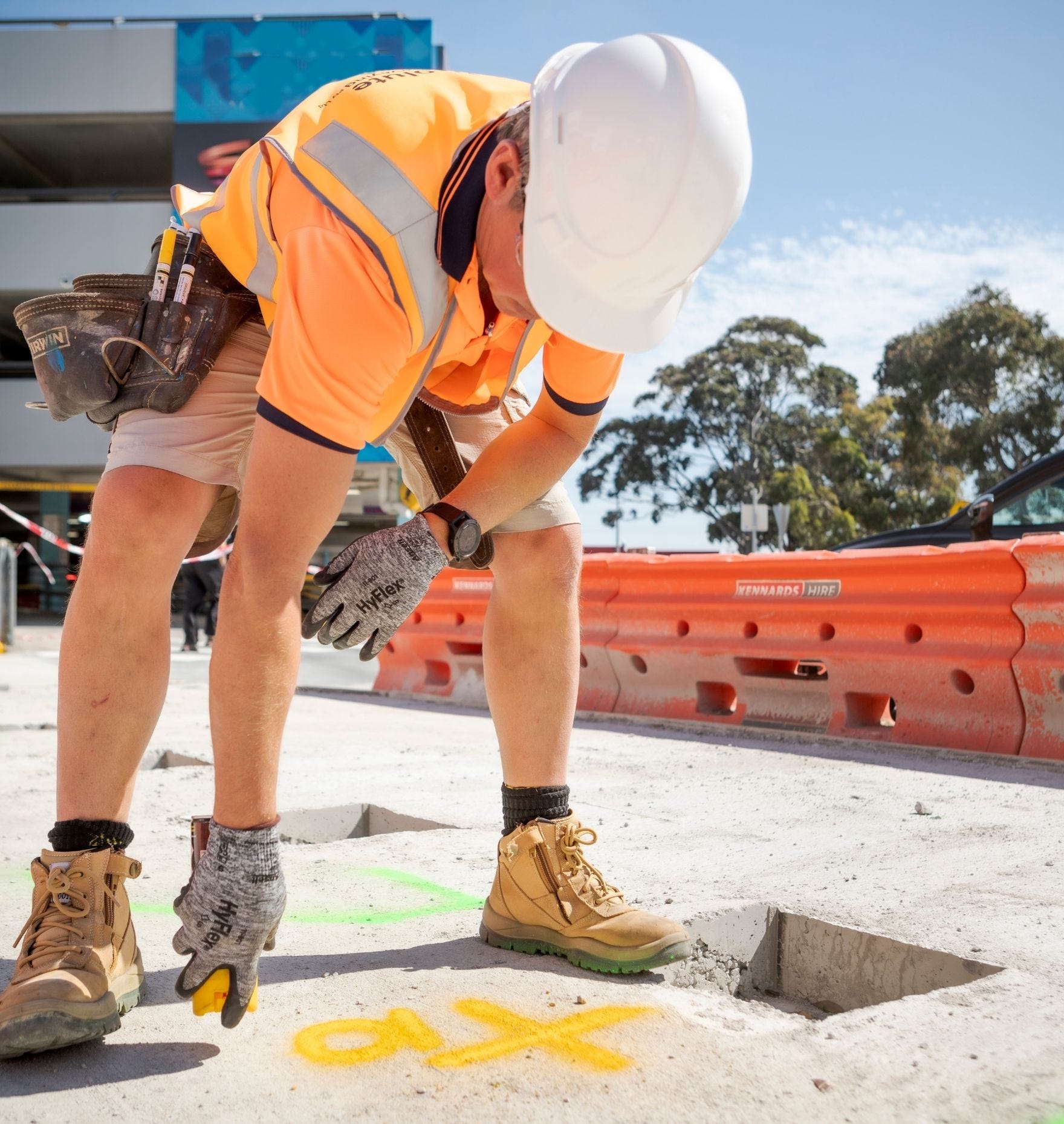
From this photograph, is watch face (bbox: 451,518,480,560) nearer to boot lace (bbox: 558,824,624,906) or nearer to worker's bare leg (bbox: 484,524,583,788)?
worker's bare leg (bbox: 484,524,583,788)

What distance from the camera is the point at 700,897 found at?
8.53ft

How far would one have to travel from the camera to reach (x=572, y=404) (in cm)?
245

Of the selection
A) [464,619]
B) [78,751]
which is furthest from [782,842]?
[464,619]

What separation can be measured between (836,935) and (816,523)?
33.7 meters

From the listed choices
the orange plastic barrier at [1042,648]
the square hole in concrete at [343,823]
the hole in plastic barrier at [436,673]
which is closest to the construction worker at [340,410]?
the square hole in concrete at [343,823]

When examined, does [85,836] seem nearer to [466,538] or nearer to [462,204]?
[466,538]

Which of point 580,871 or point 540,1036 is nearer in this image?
point 540,1036

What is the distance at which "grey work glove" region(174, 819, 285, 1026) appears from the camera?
1788 millimetres

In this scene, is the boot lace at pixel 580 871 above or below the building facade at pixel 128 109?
below

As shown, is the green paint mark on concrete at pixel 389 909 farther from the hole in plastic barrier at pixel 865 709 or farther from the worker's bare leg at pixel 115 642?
the hole in plastic barrier at pixel 865 709

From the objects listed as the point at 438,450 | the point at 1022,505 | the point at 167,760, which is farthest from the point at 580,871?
the point at 1022,505

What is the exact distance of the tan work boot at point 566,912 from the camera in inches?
86.4

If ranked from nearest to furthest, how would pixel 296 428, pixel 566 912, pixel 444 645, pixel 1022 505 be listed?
1. pixel 296 428
2. pixel 566 912
3. pixel 444 645
4. pixel 1022 505

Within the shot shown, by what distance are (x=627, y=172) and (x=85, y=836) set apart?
4.93 ft
